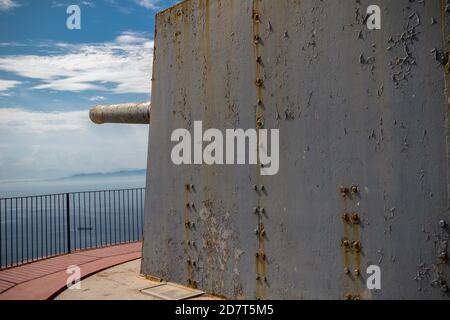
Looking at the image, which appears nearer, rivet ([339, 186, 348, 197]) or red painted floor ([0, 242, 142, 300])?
rivet ([339, 186, 348, 197])

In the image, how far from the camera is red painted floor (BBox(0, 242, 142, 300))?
526cm

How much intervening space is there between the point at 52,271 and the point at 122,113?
269 cm

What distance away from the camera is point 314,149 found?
3.68 metres

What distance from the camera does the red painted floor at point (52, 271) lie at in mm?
5258

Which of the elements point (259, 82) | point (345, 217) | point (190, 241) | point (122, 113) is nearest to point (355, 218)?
point (345, 217)

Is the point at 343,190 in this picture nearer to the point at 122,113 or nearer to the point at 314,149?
the point at 314,149

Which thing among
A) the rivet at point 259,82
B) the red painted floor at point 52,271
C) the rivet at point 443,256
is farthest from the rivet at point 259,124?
the red painted floor at point 52,271

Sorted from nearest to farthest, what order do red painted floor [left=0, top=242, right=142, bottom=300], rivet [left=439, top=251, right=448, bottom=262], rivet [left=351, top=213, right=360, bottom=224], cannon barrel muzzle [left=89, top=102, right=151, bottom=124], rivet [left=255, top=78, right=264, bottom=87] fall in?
rivet [left=439, top=251, right=448, bottom=262]
rivet [left=351, top=213, right=360, bottom=224]
rivet [left=255, top=78, right=264, bottom=87]
red painted floor [left=0, top=242, right=142, bottom=300]
cannon barrel muzzle [left=89, top=102, right=151, bottom=124]

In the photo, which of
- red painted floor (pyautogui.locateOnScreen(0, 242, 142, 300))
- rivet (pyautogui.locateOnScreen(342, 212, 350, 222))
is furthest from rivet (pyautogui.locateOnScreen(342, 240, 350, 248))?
red painted floor (pyautogui.locateOnScreen(0, 242, 142, 300))

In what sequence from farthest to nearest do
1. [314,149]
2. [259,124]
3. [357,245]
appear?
[259,124]
[314,149]
[357,245]

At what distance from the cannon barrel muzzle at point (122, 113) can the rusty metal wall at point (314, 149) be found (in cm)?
117

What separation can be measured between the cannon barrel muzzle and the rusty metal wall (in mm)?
1171

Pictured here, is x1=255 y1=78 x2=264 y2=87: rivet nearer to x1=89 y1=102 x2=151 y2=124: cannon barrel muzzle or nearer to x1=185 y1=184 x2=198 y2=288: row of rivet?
x1=185 y1=184 x2=198 y2=288: row of rivet

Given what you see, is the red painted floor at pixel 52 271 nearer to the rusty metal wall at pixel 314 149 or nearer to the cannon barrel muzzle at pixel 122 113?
the rusty metal wall at pixel 314 149
